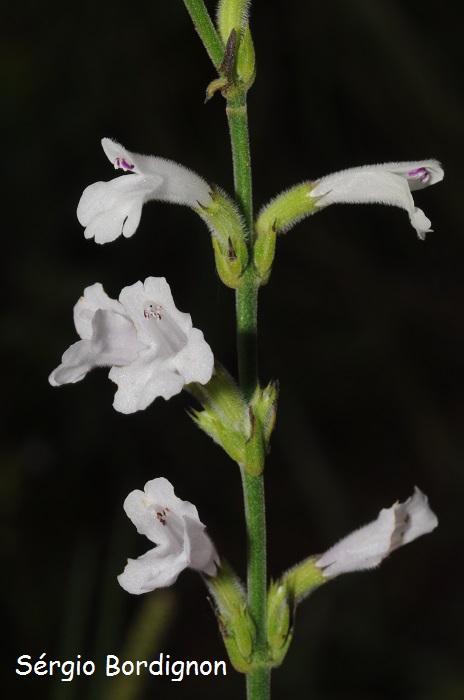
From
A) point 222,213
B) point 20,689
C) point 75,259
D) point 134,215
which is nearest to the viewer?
point 134,215

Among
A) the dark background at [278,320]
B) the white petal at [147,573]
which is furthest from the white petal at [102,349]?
the dark background at [278,320]

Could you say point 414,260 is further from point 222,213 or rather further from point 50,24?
point 222,213

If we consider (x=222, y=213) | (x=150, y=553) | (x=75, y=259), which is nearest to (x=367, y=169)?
(x=222, y=213)

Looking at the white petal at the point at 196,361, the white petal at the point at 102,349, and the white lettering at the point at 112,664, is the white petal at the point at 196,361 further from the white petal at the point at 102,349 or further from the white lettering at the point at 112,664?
the white lettering at the point at 112,664

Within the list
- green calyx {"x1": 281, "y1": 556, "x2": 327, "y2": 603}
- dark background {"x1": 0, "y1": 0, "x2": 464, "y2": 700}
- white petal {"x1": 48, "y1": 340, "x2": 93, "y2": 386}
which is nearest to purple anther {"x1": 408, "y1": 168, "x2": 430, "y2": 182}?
white petal {"x1": 48, "y1": 340, "x2": 93, "y2": 386}

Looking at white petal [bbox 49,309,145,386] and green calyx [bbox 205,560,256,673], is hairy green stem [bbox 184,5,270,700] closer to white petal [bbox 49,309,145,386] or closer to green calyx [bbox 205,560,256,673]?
green calyx [bbox 205,560,256,673]

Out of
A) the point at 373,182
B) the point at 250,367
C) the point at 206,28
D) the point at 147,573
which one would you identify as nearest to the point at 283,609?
the point at 147,573
